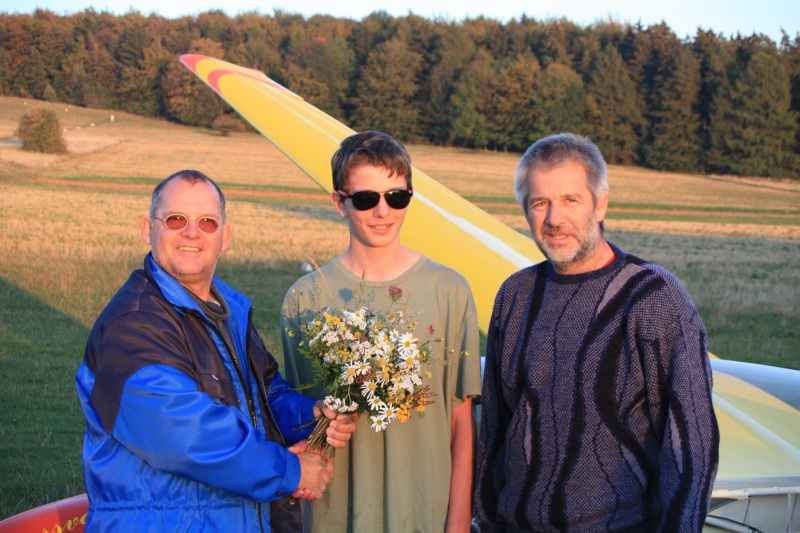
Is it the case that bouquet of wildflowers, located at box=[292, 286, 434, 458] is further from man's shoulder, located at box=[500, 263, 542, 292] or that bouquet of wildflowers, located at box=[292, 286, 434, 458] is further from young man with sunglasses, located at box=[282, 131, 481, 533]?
man's shoulder, located at box=[500, 263, 542, 292]

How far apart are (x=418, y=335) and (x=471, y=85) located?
6316cm

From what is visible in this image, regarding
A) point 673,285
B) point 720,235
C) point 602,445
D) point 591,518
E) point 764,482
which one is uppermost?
point 673,285

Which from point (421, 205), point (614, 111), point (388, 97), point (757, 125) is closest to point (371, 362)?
point (421, 205)

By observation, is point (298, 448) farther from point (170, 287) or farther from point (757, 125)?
point (757, 125)

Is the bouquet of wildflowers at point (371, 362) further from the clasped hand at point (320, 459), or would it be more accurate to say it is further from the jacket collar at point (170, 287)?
the jacket collar at point (170, 287)

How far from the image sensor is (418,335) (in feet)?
8.29

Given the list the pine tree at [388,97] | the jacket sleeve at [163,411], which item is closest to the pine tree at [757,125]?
the pine tree at [388,97]

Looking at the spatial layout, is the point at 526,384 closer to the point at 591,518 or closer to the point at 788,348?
the point at 591,518

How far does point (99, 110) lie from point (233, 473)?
6792cm

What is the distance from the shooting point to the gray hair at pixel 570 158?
2.29 meters

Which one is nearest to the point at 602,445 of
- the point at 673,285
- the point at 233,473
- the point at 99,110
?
the point at 673,285

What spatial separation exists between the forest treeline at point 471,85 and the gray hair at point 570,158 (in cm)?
5969

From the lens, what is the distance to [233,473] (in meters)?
2.11

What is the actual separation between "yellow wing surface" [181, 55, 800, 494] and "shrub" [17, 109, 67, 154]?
34641mm
